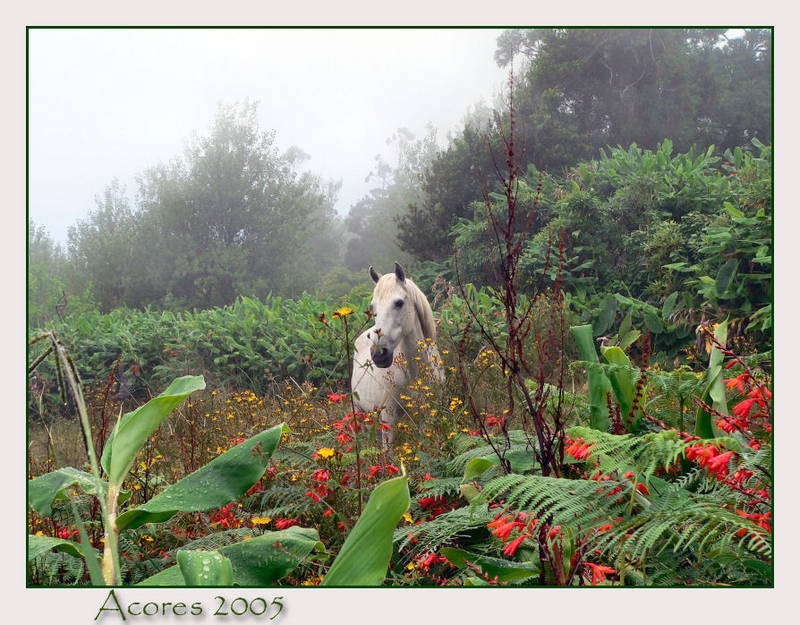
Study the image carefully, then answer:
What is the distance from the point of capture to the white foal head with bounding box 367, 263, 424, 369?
3.34 meters

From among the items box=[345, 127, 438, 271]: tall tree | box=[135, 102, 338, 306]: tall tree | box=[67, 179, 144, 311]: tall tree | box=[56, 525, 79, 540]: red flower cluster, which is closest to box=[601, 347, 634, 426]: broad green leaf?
box=[56, 525, 79, 540]: red flower cluster

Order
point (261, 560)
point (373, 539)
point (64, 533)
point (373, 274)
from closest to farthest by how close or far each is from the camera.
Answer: point (373, 539)
point (261, 560)
point (64, 533)
point (373, 274)

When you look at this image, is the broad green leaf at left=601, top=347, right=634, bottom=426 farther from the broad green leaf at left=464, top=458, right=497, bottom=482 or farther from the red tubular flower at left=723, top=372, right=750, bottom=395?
the broad green leaf at left=464, top=458, right=497, bottom=482

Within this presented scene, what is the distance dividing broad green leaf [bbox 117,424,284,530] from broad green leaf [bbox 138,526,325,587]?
15 cm

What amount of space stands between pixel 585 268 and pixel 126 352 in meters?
3.30

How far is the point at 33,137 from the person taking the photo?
222 centimetres

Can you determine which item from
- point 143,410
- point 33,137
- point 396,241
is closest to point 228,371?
point 396,241

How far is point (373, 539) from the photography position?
4.44 ft

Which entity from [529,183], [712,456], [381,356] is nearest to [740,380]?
[712,456]

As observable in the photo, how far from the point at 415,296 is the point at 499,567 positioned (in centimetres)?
216

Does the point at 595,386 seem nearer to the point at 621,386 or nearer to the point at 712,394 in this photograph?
the point at 621,386

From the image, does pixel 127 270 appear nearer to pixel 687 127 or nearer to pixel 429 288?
pixel 429 288

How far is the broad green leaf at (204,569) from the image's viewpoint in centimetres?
138

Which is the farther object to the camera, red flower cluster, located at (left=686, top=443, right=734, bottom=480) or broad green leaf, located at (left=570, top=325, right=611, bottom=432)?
broad green leaf, located at (left=570, top=325, right=611, bottom=432)
